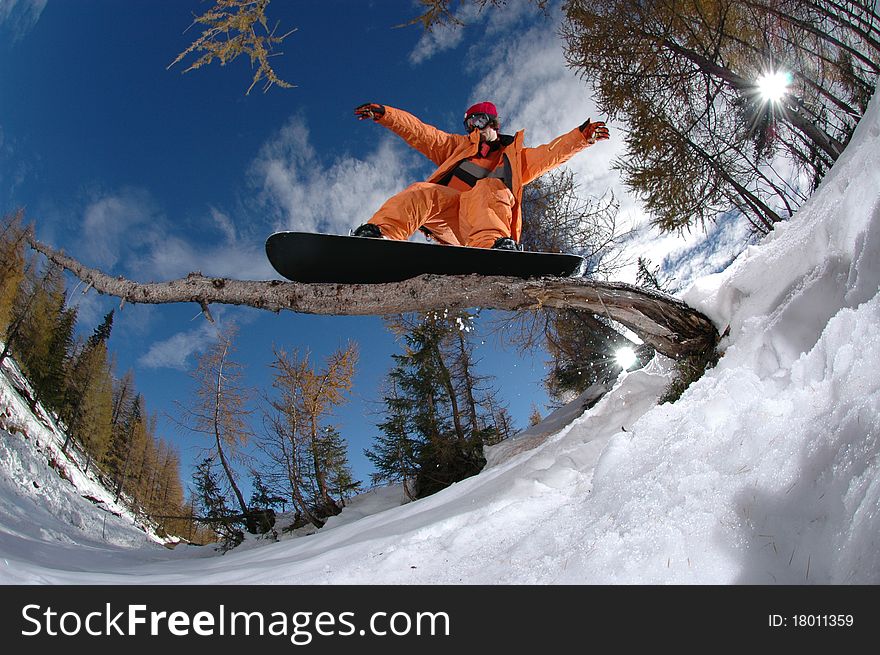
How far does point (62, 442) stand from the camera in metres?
31.2

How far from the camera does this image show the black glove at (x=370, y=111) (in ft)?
14.7

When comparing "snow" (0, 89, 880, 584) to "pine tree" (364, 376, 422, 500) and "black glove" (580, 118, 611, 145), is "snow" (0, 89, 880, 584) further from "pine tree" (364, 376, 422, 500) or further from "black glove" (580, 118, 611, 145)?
"pine tree" (364, 376, 422, 500)

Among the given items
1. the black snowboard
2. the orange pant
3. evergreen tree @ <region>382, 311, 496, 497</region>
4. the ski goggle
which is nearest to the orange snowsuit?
the orange pant

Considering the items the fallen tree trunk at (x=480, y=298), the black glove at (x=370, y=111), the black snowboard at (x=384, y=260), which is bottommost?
the fallen tree trunk at (x=480, y=298)

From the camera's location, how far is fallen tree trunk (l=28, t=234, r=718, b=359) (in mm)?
3787

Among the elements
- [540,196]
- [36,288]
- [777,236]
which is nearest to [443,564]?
[777,236]

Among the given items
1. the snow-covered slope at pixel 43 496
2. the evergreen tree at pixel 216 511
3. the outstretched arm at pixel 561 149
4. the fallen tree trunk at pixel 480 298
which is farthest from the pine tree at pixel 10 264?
the outstretched arm at pixel 561 149

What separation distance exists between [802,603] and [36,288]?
42.6 metres

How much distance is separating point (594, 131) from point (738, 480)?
148 inches

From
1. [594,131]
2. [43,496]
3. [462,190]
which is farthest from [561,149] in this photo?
[43,496]

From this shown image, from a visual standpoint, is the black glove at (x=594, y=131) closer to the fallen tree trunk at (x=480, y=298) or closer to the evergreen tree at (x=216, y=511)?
the fallen tree trunk at (x=480, y=298)

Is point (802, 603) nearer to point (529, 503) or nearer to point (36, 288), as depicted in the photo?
point (529, 503)

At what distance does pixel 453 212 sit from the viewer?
4.60 meters

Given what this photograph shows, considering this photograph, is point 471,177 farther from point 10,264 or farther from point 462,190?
point 10,264
